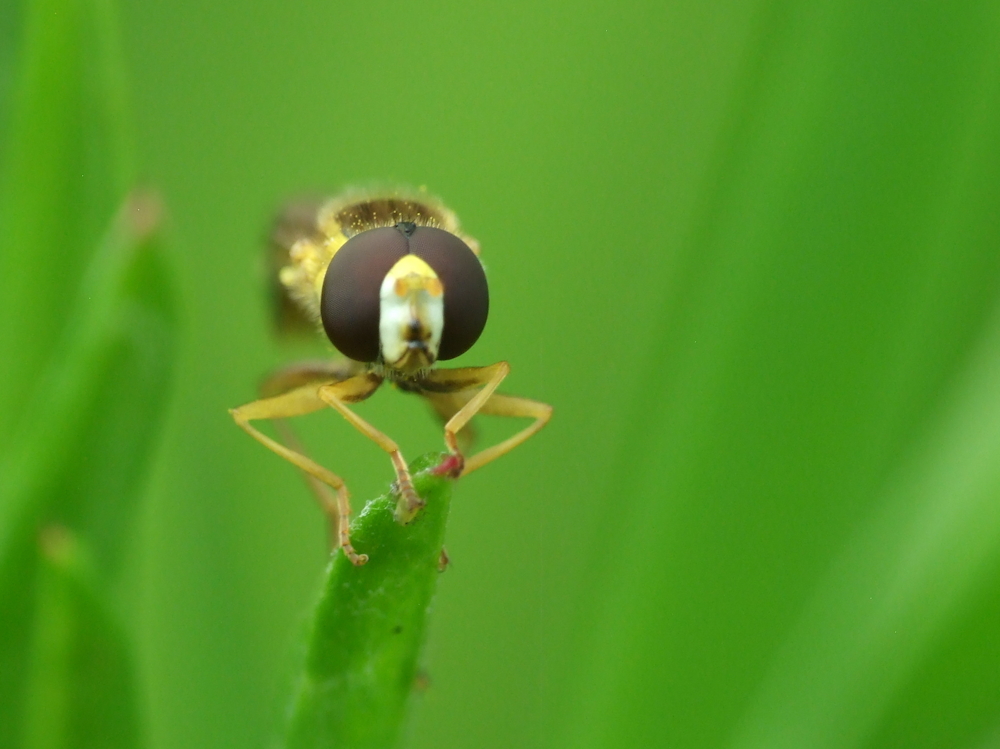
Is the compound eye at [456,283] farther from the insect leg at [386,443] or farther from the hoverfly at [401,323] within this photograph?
the insect leg at [386,443]

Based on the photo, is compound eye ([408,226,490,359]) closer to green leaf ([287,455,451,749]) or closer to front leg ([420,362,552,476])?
front leg ([420,362,552,476])

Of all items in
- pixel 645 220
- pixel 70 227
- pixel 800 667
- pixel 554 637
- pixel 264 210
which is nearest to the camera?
pixel 800 667

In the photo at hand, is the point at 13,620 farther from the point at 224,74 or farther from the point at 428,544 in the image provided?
the point at 224,74

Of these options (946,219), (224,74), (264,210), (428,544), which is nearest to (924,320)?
(946,219)

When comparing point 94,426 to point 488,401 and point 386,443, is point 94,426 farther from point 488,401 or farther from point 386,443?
point 488,401

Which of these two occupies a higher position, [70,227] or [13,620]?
[70,227]
